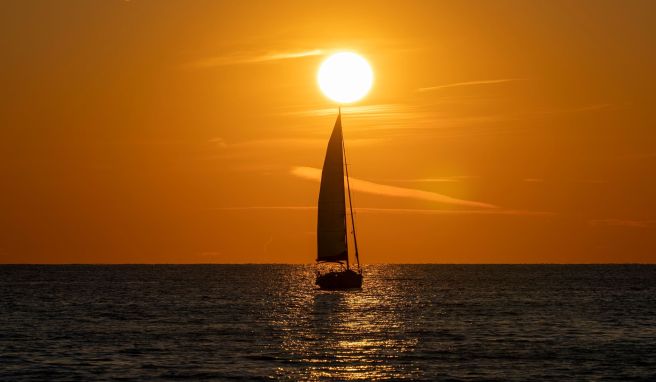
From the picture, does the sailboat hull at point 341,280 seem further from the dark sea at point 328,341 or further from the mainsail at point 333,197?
the mainsail at point 333,197

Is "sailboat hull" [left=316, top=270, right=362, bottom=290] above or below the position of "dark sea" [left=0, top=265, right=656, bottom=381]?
above

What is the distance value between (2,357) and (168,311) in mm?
41714

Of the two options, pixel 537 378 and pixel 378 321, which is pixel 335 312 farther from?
pixel 537 378

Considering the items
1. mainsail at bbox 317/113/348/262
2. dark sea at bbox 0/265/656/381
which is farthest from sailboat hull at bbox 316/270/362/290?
mainsail at bbox 317/113/348/262

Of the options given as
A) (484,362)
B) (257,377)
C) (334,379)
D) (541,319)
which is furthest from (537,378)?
(541,319)

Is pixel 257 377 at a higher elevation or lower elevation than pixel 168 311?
lower

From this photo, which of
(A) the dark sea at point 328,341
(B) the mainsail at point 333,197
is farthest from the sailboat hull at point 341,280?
(B) the mainsail at point 333,197

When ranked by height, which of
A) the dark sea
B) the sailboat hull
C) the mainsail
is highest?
the mainsail

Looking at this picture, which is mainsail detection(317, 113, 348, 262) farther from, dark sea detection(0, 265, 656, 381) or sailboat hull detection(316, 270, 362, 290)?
dark sea detection(0, 265, 656, 381)

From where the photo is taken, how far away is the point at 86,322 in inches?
3282

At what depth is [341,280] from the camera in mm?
115625

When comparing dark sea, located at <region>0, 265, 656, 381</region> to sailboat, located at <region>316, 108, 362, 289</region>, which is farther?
sailboat, located at <region>316, 108, 362, 289</region>

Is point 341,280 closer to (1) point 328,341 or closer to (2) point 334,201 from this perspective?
(2) point 334,201

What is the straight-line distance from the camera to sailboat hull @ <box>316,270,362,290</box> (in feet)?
376
